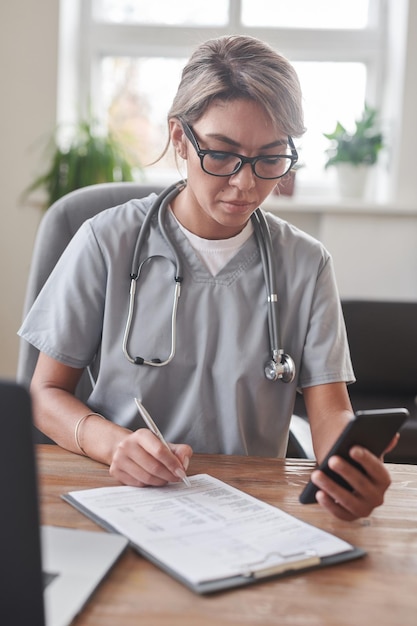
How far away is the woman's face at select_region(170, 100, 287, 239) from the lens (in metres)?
1.25

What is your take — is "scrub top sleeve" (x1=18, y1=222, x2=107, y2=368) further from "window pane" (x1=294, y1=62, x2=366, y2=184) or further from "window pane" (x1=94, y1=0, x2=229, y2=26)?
"window pane" (x1=94, y1=0, x2=229, y2=26)

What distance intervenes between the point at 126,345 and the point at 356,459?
20.3 inches

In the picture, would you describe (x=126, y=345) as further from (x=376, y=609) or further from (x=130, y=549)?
(x=376, y=609)

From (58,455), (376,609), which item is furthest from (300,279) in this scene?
(376,609)

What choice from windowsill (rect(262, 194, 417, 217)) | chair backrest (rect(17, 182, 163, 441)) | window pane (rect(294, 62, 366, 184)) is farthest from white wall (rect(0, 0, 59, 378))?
chair backrest (rect(17, 182, 163, 441))

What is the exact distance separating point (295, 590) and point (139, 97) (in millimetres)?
2981

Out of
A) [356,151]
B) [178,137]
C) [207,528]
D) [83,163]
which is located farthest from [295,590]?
[356,151]

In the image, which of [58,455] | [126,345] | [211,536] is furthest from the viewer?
[126,345]

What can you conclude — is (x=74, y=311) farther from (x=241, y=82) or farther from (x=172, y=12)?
(x=172, y=12)

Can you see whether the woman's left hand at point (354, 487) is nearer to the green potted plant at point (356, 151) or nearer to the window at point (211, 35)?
the green potted plant at point (356, 151)

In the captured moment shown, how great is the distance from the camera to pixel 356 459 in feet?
3.02

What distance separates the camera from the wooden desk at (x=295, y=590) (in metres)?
0.69

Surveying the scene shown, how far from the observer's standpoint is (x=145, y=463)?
100cm

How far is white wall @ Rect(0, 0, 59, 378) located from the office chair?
1689 millimetres
